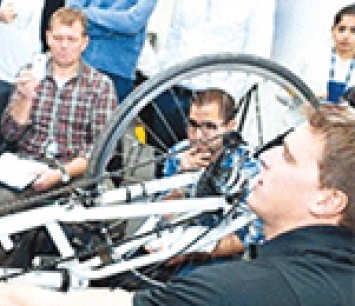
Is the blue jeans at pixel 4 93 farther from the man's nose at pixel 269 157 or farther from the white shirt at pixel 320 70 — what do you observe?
the man's nose at pixel 269 157

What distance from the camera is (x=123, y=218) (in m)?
Result: 1.90

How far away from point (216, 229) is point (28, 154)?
972 millimetres

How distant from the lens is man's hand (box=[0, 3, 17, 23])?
9.92 ft

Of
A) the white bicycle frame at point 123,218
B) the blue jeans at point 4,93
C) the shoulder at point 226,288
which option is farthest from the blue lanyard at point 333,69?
the shoulder at point 226,288

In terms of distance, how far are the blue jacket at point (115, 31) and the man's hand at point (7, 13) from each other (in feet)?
0.72

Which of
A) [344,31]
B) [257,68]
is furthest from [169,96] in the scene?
[344,31]

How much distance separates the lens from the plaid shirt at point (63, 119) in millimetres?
2771

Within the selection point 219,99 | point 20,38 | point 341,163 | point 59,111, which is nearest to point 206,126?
point 219,99

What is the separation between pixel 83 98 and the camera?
2793 millimetres

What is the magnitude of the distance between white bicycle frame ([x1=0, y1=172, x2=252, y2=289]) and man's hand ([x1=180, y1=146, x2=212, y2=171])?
0.09m

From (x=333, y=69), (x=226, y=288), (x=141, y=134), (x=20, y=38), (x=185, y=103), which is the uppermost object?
(x=20, y=38)

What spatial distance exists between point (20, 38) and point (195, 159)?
119 centimetres

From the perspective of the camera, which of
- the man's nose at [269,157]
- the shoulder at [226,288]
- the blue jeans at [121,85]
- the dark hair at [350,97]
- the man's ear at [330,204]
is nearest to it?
the shoulder at [226,288]

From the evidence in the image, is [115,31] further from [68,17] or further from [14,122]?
[14,122]
